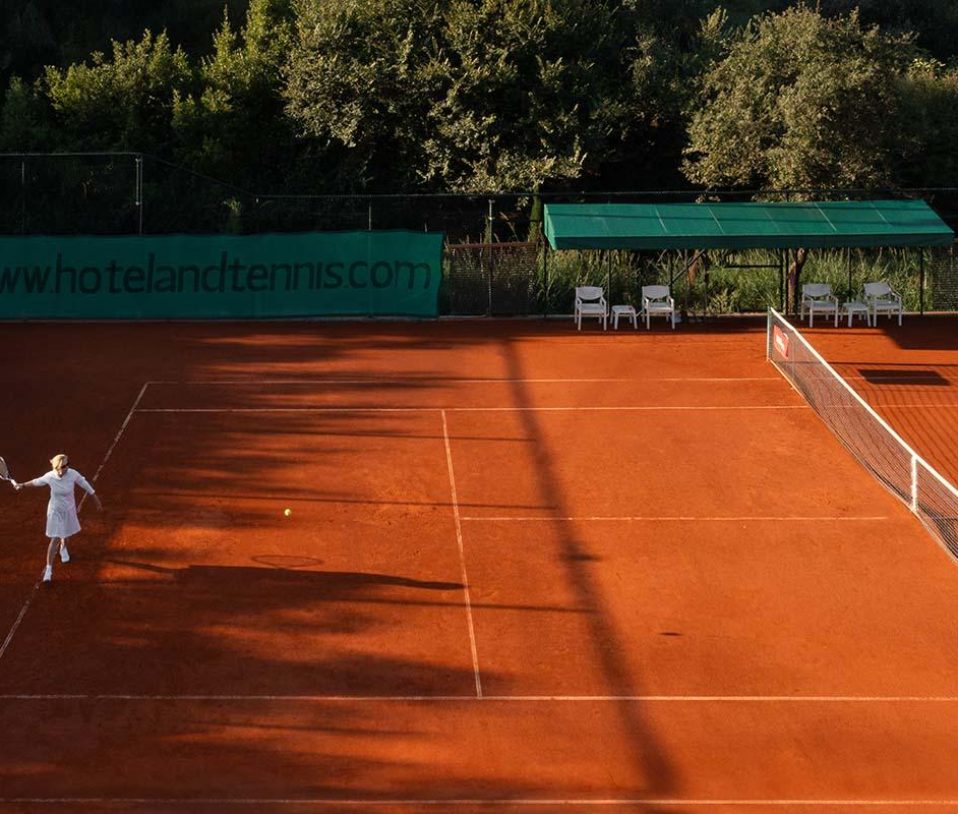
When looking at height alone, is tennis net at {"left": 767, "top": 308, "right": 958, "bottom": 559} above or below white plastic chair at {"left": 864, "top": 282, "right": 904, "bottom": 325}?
below

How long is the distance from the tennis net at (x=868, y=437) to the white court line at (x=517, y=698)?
396cm

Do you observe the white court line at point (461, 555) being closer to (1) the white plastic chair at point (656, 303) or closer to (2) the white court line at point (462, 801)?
(2) the white court line at point (462, 801)

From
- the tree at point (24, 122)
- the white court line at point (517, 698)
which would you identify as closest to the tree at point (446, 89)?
the tree at point (24, 122)

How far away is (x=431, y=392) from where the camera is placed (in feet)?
74.8

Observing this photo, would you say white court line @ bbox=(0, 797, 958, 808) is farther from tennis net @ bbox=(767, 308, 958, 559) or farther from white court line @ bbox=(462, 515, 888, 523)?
white court line @ bbox=(462, 515, 888, 523)

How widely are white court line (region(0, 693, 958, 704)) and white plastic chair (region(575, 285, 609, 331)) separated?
1593 centimetres

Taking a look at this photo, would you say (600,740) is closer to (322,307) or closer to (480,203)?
(322,307)

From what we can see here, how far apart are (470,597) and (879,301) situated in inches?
654

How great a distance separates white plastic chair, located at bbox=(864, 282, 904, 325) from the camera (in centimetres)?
2814

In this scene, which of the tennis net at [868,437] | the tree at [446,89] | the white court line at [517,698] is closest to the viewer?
the white court line at [517,698]

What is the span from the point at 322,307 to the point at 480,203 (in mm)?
7549

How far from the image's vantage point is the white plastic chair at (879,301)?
2814 cm

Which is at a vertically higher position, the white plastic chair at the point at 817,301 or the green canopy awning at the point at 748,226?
the green canopy awning at the point at 748,226

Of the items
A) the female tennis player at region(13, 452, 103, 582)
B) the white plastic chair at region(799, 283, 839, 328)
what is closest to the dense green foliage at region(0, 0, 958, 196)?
the white plastic chair at region(799, 283, 839, 328)
